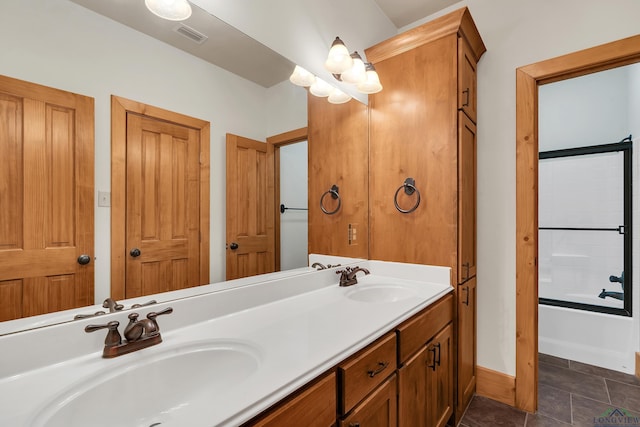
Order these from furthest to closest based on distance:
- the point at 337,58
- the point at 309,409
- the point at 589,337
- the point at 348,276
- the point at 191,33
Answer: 1. the point at 589,337
2. the point at 348,276
3. the point at 337,58
4. the point at 191,33
5. the point at 309,409

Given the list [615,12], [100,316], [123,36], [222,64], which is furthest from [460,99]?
[100,316]

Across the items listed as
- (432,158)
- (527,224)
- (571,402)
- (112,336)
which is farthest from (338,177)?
(571,402)

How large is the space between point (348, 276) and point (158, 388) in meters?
1.11

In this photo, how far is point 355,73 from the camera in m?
1.76

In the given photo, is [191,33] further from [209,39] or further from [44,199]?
[44,199]

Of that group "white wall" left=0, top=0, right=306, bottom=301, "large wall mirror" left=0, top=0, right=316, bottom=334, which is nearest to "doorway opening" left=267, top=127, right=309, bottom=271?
"large wall mirror" left=0, top=0, right=316, bottom=334

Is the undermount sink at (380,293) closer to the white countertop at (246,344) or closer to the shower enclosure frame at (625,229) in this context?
the white countertop at (246,344)

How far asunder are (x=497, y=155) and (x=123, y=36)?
206 centimetres

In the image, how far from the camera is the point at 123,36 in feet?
2.97

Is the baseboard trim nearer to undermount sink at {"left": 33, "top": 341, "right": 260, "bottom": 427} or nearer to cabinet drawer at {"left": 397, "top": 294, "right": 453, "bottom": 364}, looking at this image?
cabinet drawer at {"left": 397, "top": 294, "right": 453, "bottom": 364}

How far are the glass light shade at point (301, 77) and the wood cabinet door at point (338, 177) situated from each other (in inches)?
A: 3.3

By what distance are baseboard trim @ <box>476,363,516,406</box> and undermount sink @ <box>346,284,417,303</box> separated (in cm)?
92

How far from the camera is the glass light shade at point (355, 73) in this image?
5.75 feet

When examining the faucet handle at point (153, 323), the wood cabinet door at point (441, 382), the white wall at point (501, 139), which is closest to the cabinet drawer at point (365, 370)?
the wood cabinet door at point (441, 382)
